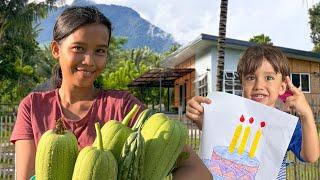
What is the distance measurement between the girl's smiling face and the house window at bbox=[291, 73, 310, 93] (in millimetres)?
29226

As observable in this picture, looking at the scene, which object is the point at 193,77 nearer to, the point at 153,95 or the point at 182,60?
the point at 182,60

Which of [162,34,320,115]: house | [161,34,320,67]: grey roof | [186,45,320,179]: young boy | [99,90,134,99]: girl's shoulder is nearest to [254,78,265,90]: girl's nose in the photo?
[186,45,320,179]: young boy

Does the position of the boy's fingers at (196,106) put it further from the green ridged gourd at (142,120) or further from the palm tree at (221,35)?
the palm tree at (221,35)

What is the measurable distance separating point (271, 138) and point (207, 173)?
47.3 inches

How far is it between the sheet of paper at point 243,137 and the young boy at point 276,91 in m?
→ 0.12

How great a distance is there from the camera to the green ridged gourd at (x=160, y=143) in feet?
4.17

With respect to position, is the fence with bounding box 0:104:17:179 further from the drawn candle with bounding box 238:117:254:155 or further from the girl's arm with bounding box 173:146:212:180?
the girl's arm with bounding box 173:146:212:180

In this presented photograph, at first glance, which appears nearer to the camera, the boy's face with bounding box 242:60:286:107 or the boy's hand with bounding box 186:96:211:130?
the boy's hand with bounding box 186:96:211:130

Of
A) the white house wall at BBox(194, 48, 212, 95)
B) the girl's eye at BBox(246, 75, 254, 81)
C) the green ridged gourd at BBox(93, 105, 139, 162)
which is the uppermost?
the white house wall at BBox(194, 48, 212, 95)

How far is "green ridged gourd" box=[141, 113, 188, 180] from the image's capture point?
127 cm

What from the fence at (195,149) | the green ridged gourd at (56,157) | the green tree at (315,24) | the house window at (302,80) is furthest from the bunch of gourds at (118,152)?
the green tree at (315,24)

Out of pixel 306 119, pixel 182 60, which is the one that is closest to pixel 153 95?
pixel 182 60

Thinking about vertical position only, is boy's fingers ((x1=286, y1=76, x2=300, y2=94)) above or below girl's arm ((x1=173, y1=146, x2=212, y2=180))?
above

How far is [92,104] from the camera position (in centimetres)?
201
